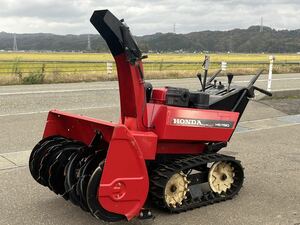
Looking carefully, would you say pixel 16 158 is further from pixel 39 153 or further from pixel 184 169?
pixel 184 169

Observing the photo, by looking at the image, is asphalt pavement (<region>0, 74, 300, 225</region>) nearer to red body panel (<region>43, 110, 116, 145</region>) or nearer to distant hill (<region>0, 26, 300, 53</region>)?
red body panel (<region>43, 110, 116, 145</region>)

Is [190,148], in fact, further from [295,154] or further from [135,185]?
[295,154]

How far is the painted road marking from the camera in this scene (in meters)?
6.68

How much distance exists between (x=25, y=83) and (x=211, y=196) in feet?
56.1

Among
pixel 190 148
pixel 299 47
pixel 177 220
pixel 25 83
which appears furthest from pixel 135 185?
pixel 299 47

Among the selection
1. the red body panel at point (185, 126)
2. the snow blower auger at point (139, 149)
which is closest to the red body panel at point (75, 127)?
the snow blower auger at point (139, 149)

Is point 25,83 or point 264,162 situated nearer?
point 264,162

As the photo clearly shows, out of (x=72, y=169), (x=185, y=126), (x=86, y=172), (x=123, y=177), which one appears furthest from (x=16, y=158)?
(x=123, y=177)

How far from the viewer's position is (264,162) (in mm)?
6996

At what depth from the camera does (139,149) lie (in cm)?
419

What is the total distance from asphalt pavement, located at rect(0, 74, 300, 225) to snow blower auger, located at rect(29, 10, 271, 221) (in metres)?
0.22

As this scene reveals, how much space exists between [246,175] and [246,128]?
368 centimetres

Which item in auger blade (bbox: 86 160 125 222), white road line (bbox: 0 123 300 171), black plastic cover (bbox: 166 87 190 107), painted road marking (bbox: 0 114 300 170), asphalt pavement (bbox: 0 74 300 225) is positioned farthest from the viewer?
painted road marking (bbox: 0 114 300 170)

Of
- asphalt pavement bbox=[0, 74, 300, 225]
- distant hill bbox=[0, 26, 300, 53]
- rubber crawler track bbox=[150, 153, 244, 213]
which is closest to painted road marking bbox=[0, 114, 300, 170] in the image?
asphalt pavement bbox=[0, 74, 300, 225]
